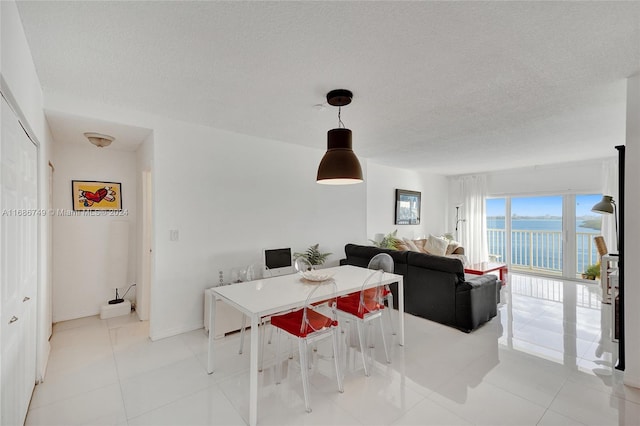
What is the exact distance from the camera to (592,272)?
17.9ft

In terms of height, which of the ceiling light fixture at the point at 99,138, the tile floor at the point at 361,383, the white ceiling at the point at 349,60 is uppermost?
the white ceiling at the point at 349,60

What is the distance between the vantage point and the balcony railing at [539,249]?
5.80m

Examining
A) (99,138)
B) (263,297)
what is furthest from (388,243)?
(99,138)

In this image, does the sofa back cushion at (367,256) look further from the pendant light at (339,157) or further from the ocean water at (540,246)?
the ocean water at (540,246)

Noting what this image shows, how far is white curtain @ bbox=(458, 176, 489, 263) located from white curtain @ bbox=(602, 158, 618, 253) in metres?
2.07

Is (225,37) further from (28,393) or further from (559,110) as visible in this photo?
(559,110)

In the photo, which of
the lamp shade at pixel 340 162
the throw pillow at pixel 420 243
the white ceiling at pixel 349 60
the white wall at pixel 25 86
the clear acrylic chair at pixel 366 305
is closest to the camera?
the white wall at pixel 25 86

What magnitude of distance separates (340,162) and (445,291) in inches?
85.0

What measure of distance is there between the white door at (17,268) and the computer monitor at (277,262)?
2.06 m

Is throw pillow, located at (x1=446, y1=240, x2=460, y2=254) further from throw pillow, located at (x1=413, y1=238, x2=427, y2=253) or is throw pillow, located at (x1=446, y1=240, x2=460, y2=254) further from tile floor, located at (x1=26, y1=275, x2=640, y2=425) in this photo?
tile floor, located at (x1=26, y1=275, x2=640, y2=425)

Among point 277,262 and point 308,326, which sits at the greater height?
point 277,262

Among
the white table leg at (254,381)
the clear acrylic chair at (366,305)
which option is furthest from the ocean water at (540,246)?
the white table leg at (254,381)

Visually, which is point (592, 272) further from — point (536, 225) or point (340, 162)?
point (340, 162)

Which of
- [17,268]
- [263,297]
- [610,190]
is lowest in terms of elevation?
[263,297]
